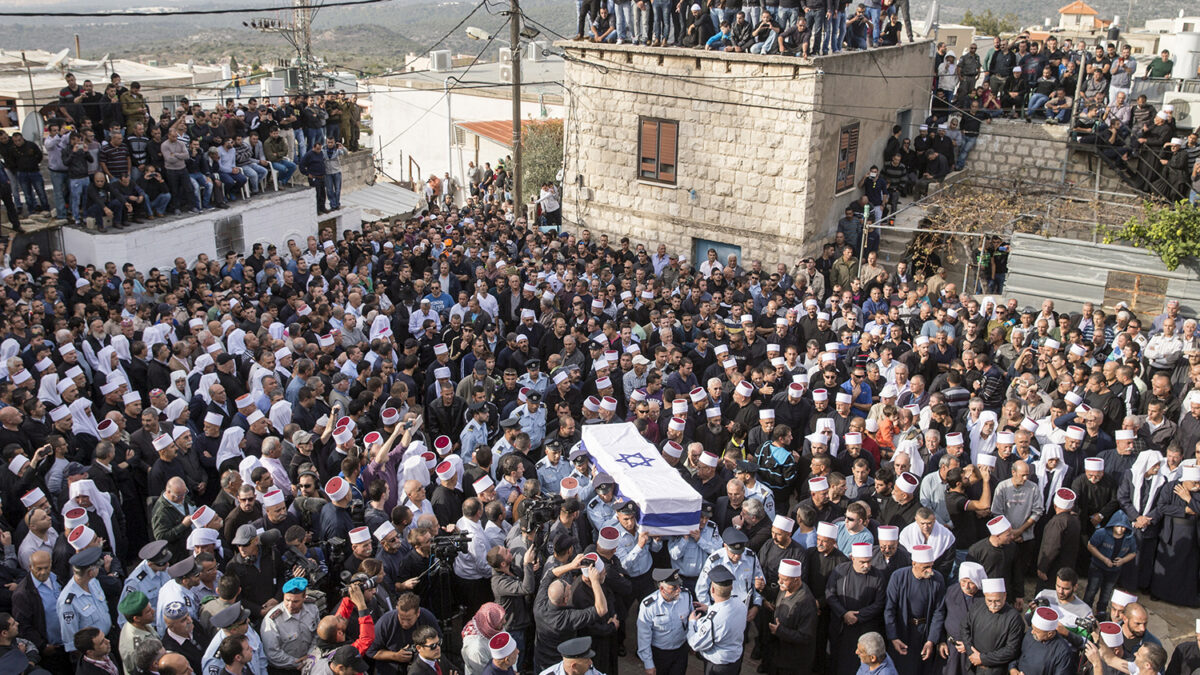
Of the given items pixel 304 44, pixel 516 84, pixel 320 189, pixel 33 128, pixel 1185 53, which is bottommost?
pixel 320 189

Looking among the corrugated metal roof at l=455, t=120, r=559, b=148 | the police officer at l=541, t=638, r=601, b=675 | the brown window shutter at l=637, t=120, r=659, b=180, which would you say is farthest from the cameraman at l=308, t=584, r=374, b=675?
the corrugated metal roof at l=455, t=120, r=559, b=148

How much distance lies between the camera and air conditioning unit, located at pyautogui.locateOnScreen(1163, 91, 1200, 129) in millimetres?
18859

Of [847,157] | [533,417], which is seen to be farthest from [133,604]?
[847,157]

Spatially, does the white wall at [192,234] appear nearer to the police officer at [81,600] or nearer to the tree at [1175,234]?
the police officer at [81,600]

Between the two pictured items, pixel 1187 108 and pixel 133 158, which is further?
pixel 1187 108

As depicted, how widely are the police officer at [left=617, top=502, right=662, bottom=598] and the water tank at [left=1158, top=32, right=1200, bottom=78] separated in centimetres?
1939

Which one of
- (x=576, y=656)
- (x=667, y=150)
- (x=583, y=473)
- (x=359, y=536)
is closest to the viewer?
(x=576, y=656)

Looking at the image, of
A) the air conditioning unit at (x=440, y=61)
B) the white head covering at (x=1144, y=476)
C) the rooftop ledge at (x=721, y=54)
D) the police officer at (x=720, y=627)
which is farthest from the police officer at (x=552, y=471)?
the air conditioning unit at (x=440, y=61)

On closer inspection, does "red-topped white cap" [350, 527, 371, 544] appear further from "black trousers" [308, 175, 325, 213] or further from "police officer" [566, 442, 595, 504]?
"black trousers" [308, 175, 325, 213]

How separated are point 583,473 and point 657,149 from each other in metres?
11.9

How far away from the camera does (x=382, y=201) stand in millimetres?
24453

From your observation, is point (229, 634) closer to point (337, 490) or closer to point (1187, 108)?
point (337, 490)

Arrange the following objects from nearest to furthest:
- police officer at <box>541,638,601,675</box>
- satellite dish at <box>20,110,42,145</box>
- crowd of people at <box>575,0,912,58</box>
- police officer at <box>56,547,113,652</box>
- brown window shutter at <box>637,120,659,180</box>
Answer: police officer at <box>541,638,601,675</box> < police officer at <box>56,547,113,652</box> < crowd of people at <box>575,0,912,58</box> < satellite dish at <box>20,110,42,145</box> < brown window shutter at <box>637,120,659,180</box>

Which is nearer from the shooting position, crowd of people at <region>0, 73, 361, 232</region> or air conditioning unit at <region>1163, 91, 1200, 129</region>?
crowd of people at <region>0, 73, 361, 232</region>
